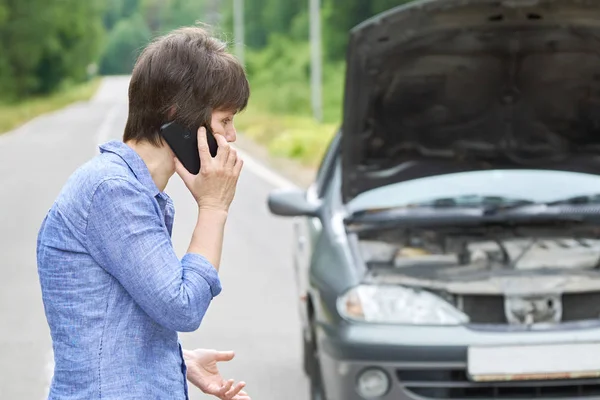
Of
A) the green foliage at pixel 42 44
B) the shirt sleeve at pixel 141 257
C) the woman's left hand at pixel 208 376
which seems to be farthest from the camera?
the green foliage at pixel 42 44

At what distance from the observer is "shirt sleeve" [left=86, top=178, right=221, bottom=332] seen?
223 centimetres

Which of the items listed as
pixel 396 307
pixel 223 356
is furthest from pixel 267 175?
pixel 223 356

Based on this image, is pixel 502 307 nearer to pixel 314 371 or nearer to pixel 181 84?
pixel 314 371

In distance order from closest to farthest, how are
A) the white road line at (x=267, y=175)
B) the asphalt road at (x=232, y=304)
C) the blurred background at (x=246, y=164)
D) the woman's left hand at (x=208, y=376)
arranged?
the woman's left hand at (x=208, y=376) < the asphalt road at (x=232, y=304) < the blurred background at (x=246, y=164) < the white road line at (x=267, y=175)

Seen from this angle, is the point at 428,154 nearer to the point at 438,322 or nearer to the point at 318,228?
the point at 318,228

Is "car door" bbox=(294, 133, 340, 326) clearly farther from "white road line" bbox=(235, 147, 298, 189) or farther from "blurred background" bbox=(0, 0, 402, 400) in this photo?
"white road line" bbox=(235, 147, 298, 189)

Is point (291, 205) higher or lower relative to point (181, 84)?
lower

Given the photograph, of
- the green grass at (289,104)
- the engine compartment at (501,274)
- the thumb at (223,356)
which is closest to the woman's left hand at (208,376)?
the thumb at (223,356)

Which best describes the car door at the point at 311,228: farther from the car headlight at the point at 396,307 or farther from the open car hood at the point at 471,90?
the car headlight at the point at 396,307

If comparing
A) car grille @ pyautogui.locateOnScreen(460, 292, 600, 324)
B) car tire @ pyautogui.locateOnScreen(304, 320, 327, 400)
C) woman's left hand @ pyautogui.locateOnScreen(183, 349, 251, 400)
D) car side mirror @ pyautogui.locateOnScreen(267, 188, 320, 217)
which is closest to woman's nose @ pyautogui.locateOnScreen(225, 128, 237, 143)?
woman's left hand @ pyautogui.locateOnScreen(183, 349, 251, 400)

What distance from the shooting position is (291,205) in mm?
5898

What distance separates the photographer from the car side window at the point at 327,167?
6.21 meters

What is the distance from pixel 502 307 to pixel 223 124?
2.61 m

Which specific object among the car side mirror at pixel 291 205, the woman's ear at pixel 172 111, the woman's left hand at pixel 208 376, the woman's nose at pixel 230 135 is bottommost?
the car side mirror at pixel 291 205
